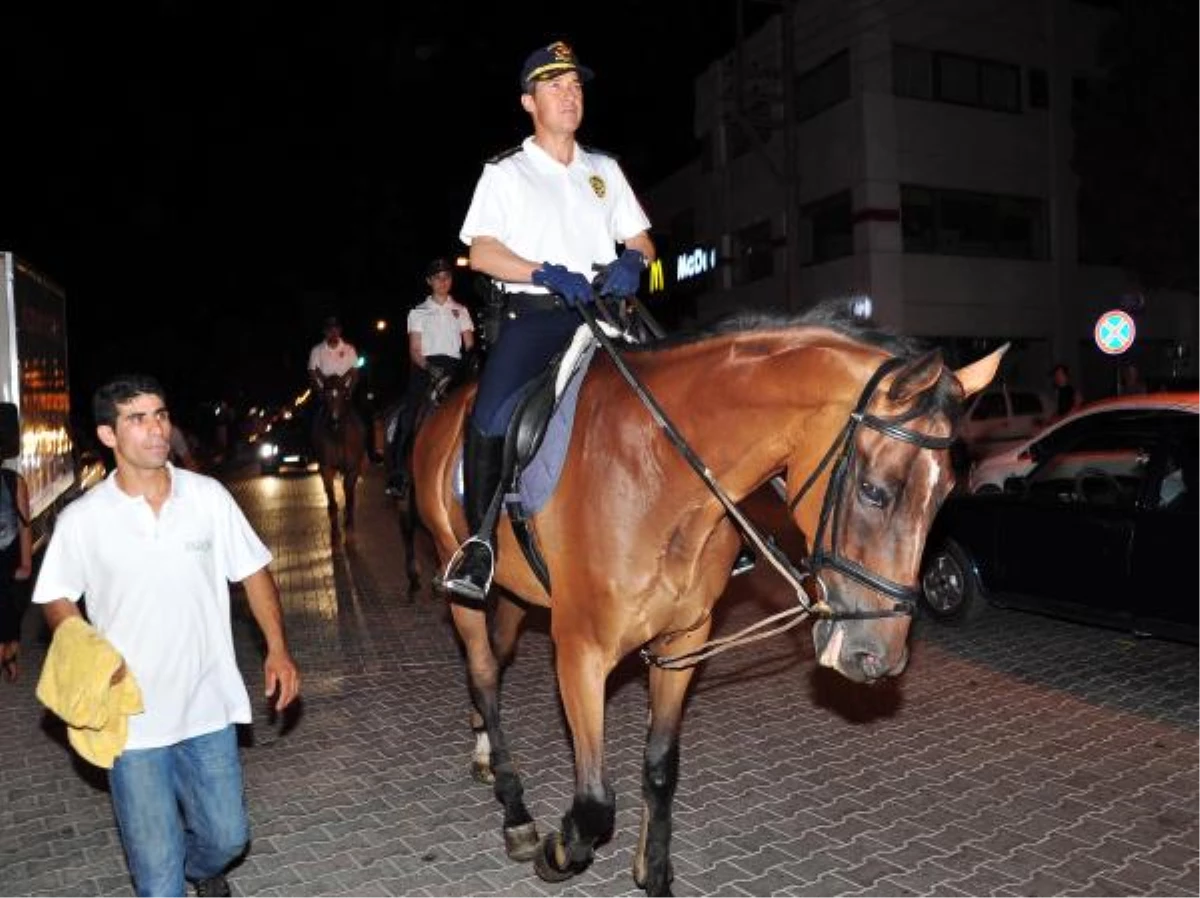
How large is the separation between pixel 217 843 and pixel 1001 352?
3228mm

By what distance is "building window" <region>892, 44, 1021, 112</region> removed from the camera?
26.8m

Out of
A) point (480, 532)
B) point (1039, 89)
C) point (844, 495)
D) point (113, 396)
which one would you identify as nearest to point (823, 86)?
point (1039, 89)

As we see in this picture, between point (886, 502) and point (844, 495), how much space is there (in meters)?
0.13

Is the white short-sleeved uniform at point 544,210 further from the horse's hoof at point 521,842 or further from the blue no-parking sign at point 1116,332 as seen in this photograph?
the blue no-parking sign at point 1116,332

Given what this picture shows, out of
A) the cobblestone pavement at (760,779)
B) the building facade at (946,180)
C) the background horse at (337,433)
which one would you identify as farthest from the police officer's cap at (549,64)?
the building facade at (946,180)

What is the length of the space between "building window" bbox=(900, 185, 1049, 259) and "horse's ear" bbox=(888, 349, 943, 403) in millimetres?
25465

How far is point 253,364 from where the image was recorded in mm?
48625

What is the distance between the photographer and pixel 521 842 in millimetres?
4793

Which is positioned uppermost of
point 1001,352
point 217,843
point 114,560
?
point 1001,352

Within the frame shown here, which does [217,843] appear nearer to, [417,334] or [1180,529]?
[417,334]

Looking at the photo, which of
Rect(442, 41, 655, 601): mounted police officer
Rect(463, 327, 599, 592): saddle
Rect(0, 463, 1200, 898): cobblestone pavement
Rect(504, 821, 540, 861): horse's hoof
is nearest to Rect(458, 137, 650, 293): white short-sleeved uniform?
Rect(442, 41, 655, 601): mounted police officer

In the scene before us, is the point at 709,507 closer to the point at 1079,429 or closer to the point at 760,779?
the point at 760,779

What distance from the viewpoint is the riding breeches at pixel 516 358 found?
4.50 metres

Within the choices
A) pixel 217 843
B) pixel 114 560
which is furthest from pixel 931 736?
pixel 114 560
